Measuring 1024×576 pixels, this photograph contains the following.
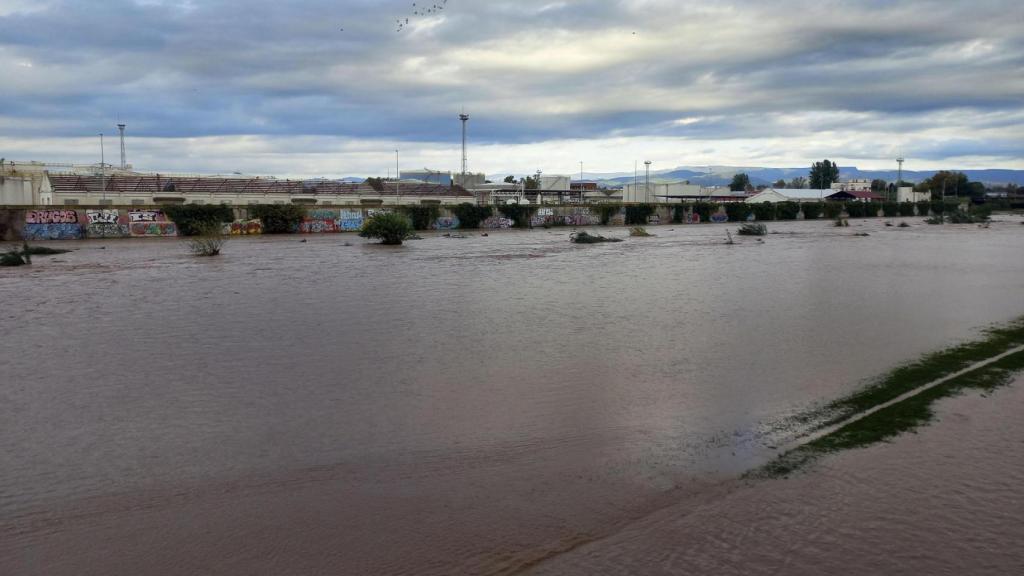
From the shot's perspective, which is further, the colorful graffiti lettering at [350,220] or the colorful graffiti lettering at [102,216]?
the colorful graffiti lettering at [350,220]

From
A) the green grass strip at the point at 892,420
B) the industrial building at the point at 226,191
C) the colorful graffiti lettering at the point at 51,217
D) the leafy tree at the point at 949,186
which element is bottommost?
the green grass strip at the point at 892,420

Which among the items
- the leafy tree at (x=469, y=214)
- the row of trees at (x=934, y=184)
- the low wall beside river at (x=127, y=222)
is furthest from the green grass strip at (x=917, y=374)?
the row of trees at (x=934, y=184)

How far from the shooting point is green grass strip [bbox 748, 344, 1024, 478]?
268 inches

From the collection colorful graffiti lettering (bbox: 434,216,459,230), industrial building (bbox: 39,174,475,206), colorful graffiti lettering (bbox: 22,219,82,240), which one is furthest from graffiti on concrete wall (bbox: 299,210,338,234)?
colorful graffiti lettering (bbox: 22,219,82,240)

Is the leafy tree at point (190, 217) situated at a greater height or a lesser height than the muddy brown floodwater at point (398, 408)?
greater

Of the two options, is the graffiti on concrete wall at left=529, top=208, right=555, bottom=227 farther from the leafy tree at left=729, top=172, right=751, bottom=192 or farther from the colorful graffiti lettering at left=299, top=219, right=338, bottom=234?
the leafy tree at left=729, top=172, right=751, bottom=192

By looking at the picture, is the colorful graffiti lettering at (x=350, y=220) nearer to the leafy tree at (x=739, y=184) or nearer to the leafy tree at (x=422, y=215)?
the leafy tree at (x=422, y=215)

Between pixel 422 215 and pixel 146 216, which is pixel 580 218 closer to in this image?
pixel 422 215

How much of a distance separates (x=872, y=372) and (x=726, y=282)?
39.0 ft

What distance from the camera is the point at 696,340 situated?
12.7 metres

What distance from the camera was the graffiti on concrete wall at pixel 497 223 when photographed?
192 ft

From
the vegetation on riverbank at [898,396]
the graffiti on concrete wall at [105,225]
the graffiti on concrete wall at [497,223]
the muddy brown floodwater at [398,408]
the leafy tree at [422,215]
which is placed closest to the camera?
the muddy brown floodwater at [398,408]

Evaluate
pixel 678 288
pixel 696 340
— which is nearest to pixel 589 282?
pixel 678 288

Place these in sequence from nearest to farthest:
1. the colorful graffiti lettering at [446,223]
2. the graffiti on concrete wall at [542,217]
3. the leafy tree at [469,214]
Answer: the colorful graffiti lettering at [446,223]
the leafy tree at [469,214]
the graffiti on concrete wall at [542,217]
